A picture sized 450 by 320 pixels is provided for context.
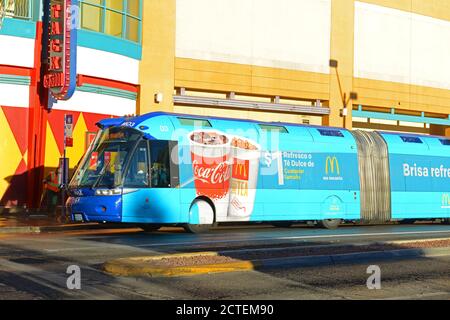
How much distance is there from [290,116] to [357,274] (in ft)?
76.2

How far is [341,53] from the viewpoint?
3494 cm

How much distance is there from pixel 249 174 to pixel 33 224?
6668mm

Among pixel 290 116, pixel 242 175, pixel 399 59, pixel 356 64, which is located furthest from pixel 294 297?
pixel 399 59

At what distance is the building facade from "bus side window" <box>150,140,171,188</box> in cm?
776

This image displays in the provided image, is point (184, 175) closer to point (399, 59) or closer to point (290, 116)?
point (290, 116)

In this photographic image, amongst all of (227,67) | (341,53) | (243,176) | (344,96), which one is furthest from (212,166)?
(341,53)

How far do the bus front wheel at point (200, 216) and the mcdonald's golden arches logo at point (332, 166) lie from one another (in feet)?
16.0

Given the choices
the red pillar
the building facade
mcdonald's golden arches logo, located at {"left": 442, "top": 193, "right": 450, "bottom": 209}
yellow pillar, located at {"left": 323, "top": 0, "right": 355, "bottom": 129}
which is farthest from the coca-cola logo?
yellow pillar, located at {"left": 323, "top": 0, "right": 355, "bottom": 129}

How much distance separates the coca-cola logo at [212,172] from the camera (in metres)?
19.7

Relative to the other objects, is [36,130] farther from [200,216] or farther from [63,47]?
[200,216]

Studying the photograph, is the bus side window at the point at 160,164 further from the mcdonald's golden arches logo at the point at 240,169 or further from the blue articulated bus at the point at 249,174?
the mcdonald's golden arches logo at the point at 240,169

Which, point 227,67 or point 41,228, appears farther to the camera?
point 227,67

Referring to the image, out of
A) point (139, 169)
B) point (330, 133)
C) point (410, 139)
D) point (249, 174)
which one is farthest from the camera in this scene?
point (410, 139)

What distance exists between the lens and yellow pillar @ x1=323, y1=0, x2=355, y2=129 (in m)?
34.6
